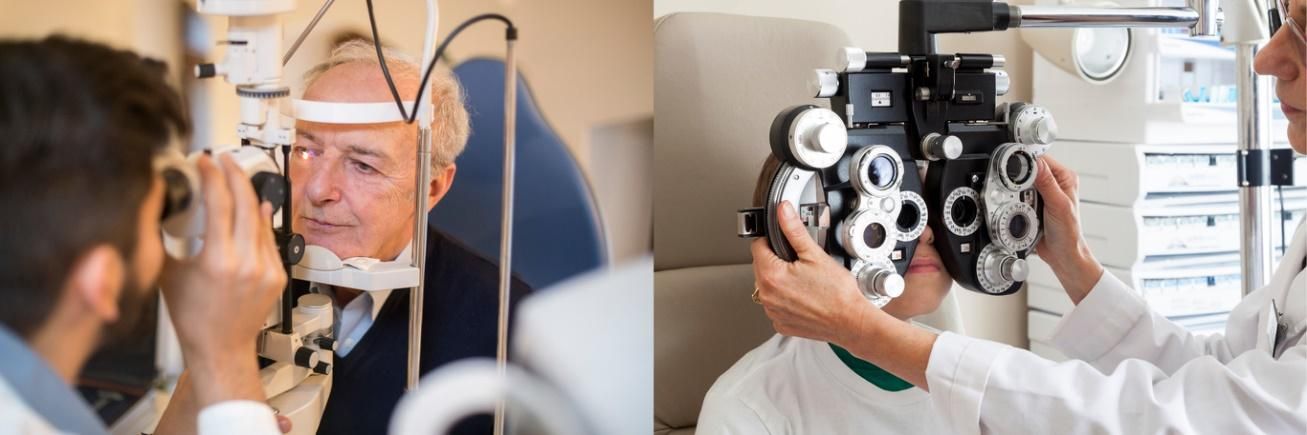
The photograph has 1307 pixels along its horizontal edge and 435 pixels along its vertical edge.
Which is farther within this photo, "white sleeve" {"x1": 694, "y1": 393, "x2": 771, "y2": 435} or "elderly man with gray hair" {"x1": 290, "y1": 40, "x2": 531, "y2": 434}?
"white sleeve" {"x1": 694, "y1": 393, "x2": 771, "y2": 435}

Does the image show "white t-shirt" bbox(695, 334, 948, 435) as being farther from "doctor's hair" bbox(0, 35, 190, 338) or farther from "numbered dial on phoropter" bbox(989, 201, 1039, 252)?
"doctor's hair" bbox(0, 35, 190, 338)

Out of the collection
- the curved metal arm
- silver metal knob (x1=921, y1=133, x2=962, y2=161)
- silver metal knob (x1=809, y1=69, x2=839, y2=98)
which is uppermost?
the curved metal arm

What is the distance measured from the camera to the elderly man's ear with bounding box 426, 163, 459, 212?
1273 mm

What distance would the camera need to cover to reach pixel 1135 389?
50.4 inches

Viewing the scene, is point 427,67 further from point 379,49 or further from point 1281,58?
point 1281,58

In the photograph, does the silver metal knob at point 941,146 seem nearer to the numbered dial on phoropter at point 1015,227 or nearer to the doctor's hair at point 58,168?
the numbered dial on phoropter at point 1015,227

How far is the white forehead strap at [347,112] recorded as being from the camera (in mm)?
1156

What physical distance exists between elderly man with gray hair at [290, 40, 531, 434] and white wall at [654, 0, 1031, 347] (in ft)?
2.26

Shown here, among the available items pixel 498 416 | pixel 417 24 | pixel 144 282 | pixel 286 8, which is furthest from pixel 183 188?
pixel 498 416

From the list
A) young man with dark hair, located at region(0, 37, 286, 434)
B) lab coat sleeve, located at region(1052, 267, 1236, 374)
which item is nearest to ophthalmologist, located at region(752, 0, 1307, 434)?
lab coat sleeve, located at region(1052, 267, 1236, 374)

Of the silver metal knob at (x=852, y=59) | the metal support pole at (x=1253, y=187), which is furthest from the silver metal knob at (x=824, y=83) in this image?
the metal support pole at (x=1253, y=187)

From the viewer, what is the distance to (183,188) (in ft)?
3.45

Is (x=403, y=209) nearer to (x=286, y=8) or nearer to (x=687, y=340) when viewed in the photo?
(x=286, y=8)

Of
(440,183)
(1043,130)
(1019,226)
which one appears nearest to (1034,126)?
(1043,130)
